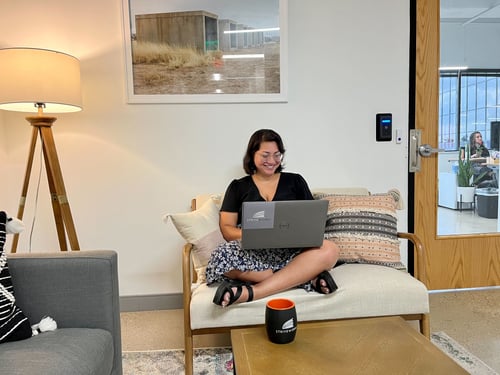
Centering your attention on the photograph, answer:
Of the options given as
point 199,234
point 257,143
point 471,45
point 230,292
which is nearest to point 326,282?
point 230,292

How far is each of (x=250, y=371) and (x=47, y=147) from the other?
1711mm

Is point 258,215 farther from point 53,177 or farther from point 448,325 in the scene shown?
point 448,325

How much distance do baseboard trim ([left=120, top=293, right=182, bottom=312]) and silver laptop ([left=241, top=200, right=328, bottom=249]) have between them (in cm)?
114

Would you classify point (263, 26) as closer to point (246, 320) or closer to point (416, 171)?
point (416, 171)

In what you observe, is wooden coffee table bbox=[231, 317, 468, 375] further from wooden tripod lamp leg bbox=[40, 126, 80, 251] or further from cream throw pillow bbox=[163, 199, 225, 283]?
wooden tripod lamp leg bbox=[40, 126, 80, 251]

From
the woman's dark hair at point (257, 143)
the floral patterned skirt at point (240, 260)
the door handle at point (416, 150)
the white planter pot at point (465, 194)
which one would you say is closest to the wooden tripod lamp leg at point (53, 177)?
the floral patterned skirt at point (240, 260)

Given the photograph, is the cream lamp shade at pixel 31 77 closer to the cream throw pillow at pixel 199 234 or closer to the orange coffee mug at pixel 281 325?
the cream throw pillow at pixel 199 234

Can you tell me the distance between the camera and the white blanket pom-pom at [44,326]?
1230mm

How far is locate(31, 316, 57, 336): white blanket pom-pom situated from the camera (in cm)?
123

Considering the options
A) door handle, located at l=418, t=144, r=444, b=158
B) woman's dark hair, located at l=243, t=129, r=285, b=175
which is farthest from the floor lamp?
door handle, located at l=418, t=144, r=444, b=158

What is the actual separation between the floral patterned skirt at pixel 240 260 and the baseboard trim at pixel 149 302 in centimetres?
88

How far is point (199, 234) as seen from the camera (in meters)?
1.83

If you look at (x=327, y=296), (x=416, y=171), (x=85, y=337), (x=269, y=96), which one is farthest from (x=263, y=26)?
(x=85, y=337)

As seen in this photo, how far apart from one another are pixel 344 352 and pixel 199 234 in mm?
934
